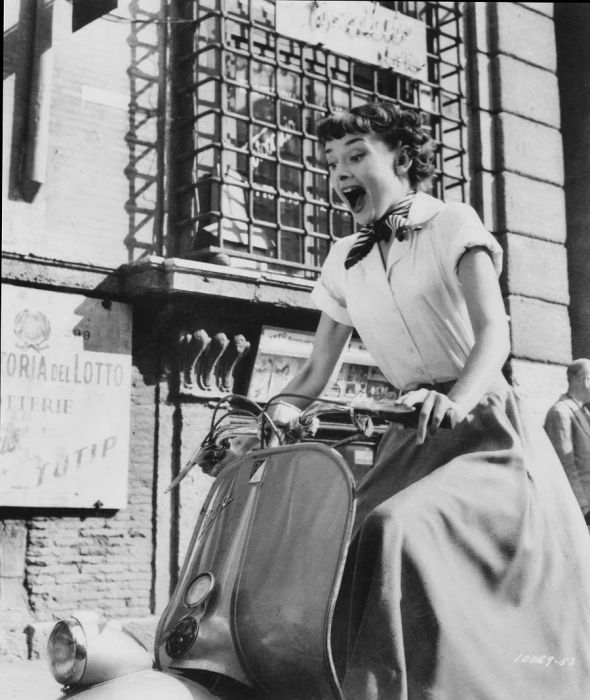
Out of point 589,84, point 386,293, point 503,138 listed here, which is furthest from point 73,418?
point 589,84

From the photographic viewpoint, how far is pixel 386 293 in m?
2.69

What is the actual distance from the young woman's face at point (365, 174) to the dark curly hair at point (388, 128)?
0.9 inches

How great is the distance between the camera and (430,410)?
2088mm

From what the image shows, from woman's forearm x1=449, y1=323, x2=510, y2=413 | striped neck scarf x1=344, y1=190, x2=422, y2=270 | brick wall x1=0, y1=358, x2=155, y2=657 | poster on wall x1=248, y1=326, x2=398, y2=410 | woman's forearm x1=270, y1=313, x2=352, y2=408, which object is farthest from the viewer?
poster on wall x1=248, y1=326, x2=398, y2=410

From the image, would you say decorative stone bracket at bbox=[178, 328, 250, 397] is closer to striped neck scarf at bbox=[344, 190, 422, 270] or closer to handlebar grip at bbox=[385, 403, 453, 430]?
striped neck scarf at bbox=[344, 190, 422, 270]

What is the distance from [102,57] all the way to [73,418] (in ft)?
9.18

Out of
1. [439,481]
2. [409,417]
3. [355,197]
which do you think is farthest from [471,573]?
[355,197]

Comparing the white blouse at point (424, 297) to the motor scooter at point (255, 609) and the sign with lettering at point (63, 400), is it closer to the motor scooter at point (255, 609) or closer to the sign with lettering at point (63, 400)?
the motor scooter at point (255, 609)

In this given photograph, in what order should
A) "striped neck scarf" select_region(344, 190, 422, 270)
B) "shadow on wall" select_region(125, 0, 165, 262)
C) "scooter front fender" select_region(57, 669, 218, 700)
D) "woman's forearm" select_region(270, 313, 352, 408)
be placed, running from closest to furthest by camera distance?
"scooter front fender" select_region(57, 669, 218, 700)
"striped neck scarf" select_region(344, 190, 422, 270)
"woman's forearm" select_region(270, 313, 352, 408)
"shadow on wall" select_region(125, 0, 165, 262)

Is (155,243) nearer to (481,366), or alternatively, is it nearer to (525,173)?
(525,173)

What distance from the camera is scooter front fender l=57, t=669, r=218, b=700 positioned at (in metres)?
1.78

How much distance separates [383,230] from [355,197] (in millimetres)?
128

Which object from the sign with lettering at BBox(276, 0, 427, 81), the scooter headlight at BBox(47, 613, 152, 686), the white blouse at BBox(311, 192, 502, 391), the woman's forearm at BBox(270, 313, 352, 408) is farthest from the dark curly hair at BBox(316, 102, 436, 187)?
the sign with lettering at BBox(276, 0, 427, 81)

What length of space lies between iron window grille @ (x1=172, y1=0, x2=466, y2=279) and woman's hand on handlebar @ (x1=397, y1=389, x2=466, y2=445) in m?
5.29
